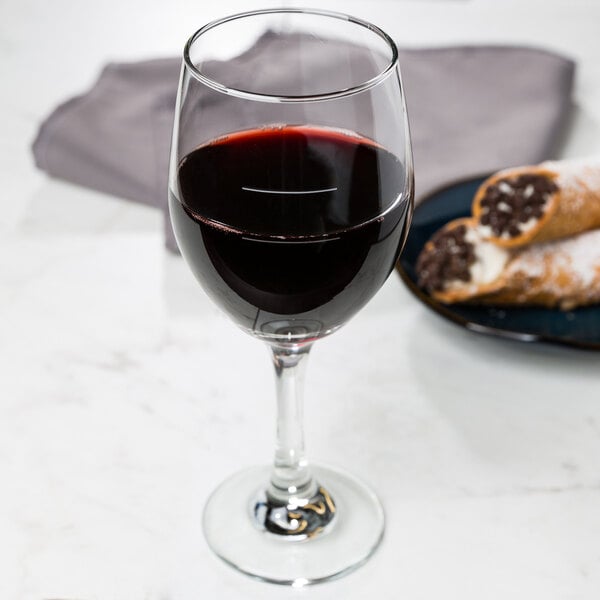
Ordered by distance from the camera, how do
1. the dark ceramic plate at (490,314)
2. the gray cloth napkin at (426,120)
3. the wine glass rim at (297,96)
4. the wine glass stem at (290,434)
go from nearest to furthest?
the wine glass rim at (297,96), the wine glass stem at (290,434), the dark ceramic plate at (490,314), the gray cloth napkin at (426,120)

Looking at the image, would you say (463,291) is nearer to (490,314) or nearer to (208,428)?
(490,314)

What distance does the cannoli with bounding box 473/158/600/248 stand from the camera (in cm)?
99

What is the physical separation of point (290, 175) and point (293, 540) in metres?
0.30

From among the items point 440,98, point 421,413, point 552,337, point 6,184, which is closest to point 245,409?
point 421,413

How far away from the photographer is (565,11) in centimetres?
161

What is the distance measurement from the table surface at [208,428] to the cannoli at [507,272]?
4 centimetres

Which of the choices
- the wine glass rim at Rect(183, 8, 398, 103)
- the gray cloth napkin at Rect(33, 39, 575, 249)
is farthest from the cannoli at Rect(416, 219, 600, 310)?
the wine glass rim at Rect(183, 8, 398, 103)

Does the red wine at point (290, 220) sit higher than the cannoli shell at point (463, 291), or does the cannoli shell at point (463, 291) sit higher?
the red wine at point (290, 220)

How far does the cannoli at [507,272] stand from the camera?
0.98 metres

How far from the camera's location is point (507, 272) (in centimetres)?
98

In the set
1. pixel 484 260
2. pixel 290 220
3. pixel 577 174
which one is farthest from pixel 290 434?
pixel 577 174

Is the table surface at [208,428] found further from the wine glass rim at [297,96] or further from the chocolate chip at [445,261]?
the wine glass rim at [297,96]

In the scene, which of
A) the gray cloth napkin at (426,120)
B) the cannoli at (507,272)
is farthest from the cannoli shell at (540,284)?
the gray cloth napkin at (426,120)

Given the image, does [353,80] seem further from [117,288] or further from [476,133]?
[476,133]
